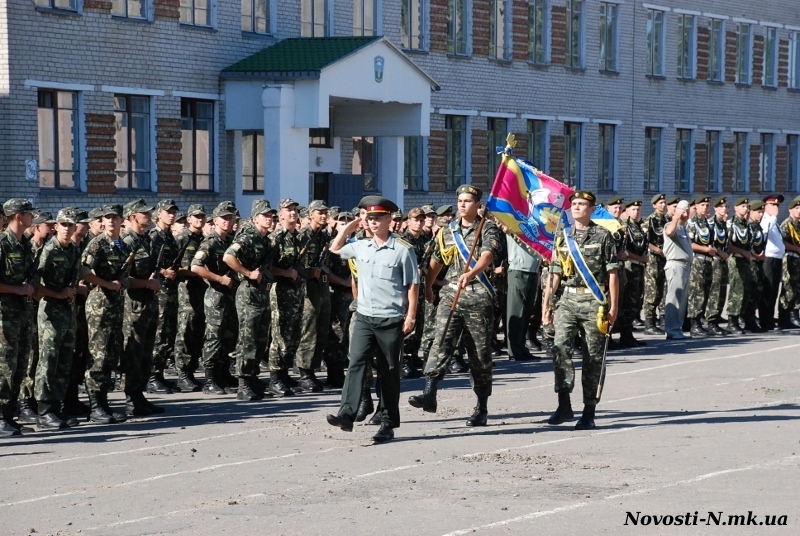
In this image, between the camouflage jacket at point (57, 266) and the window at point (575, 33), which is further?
the window at point (575, 33)

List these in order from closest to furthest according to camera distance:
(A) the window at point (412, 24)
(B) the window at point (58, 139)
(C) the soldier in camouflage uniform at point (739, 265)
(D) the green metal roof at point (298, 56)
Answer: (C) the soldier in camouflage uniform at point (739, 265) < (B) the window at point (58, 139) < (D) the green metal roof at point (298, 56) < (A) the window at point (412, 24)

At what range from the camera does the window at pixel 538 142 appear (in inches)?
1531

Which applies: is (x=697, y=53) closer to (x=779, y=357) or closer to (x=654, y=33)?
(x=654, y=33)

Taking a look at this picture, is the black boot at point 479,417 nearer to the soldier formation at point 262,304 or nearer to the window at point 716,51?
the soldier formation at point 262,304

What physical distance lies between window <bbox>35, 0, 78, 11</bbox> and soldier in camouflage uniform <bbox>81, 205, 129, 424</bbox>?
41.0 ft

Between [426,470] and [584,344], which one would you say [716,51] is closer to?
[584,344]

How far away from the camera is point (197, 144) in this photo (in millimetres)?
28812

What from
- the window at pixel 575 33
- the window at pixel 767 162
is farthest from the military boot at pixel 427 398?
the window at pixel 767 162

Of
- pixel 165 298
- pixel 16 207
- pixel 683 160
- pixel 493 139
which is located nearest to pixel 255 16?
pixel 493 139

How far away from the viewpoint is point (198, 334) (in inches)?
624

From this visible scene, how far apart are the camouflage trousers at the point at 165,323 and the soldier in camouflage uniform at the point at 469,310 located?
3906mm

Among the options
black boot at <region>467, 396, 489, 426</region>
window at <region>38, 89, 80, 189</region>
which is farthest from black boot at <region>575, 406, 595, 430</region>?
window at <region>38, 89, 80, 189</region>

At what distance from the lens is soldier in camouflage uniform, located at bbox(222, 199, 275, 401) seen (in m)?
14.7

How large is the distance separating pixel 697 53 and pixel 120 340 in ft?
114
